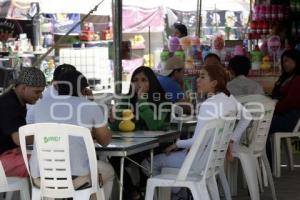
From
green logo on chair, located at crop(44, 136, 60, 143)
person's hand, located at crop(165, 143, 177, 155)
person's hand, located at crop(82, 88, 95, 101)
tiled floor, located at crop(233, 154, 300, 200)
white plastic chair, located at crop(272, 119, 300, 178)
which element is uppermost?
person's hand, located at crop(82, 88, 95, 101)

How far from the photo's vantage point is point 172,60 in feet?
26.0

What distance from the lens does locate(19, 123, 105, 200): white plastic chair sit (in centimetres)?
425

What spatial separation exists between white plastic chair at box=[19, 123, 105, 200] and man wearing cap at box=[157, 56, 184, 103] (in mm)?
2801

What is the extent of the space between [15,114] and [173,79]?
3.05m

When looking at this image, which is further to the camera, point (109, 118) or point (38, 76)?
point (109, 118)

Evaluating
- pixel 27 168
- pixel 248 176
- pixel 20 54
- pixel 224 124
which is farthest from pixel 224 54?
pixel 20 54

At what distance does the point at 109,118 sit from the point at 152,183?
0.90 metres

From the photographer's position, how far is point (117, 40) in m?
7.84

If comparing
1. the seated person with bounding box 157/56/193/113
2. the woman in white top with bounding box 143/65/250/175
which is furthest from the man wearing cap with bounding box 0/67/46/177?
the seated person with bounding box 157/56/193/113

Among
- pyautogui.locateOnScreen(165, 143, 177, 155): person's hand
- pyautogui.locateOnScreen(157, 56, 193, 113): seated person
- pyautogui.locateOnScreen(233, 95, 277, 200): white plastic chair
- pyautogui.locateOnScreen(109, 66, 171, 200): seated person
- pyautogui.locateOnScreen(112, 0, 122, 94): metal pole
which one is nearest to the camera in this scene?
pyautogui.locateOnScreen(165, 143, 177, 155): person's hand

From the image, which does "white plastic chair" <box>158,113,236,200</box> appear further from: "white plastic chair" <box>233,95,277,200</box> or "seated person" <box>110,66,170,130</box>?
"white plastic chair" <box>233,95,277,200</box>

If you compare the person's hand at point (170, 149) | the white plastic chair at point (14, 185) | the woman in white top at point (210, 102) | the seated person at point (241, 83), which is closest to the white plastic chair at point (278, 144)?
the seated person at point (241, 83)

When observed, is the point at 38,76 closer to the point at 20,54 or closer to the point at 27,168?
the point at 27,168

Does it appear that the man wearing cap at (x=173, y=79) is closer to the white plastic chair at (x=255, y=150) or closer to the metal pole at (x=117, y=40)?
the metal pole at (x=117, y=40)
